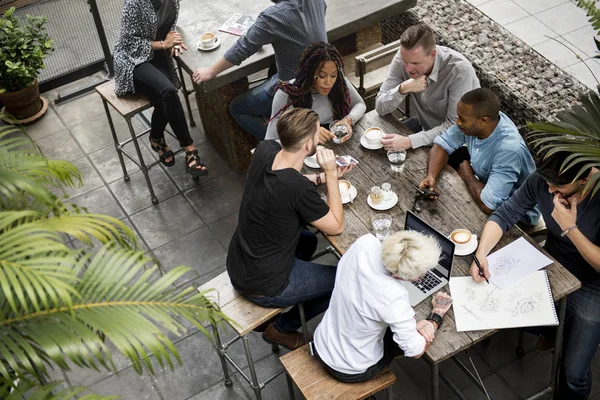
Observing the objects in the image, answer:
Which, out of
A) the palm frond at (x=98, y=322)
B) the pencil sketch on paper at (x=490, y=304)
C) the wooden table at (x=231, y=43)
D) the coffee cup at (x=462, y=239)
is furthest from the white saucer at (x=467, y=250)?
the wooden table at (x=231, y=43)

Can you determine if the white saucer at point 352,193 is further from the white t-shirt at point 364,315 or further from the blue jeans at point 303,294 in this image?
the white t-shirt at point 364,315

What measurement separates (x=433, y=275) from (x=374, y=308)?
0.58 m

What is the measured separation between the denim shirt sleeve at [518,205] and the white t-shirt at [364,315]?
2.77 ft

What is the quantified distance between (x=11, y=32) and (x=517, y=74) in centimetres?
391

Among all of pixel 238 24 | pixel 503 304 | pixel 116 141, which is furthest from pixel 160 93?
pixel 503 304

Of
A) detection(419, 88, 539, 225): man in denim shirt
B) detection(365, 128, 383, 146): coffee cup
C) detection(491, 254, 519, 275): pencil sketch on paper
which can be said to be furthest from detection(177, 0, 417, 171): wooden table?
detection(491, 254, 519, 275): pencil sketch on paper

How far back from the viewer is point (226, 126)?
5.69 meters

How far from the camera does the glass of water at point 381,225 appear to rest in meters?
3.95

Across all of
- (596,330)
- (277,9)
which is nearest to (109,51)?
(277,9)

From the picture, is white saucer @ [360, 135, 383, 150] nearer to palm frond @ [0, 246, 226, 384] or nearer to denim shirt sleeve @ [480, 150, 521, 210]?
denim shirt sleeve @ [480, 150, 521, 210]

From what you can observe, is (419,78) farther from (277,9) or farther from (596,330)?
(596,330)

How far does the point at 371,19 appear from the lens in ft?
18.5

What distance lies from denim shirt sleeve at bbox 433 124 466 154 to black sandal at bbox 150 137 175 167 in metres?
2.27

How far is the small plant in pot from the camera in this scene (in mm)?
6023
